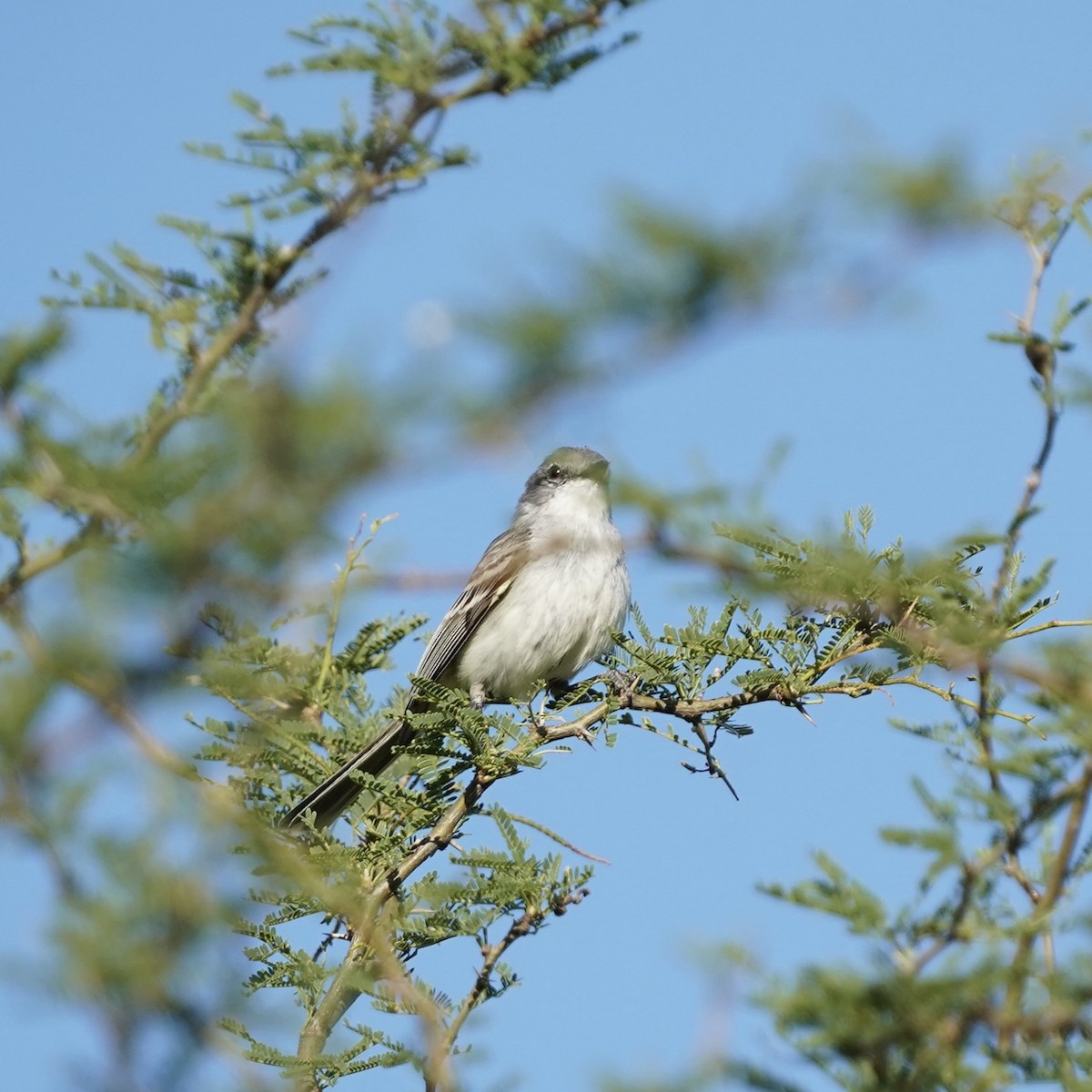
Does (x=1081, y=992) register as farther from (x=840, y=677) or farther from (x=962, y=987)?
(x=840, y=677)

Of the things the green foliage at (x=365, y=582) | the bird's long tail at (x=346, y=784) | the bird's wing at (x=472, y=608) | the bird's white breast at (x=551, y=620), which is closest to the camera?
the green foliage at (x=365, y=582)

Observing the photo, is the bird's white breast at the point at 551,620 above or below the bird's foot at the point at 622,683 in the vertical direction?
above

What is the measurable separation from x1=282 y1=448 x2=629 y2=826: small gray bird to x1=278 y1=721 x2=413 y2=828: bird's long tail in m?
1.46

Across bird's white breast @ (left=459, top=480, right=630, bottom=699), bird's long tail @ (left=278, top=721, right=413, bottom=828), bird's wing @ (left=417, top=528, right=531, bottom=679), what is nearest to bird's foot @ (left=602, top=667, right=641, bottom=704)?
bird's long tail @ (left=278, top=721, right=413, bottom=828)

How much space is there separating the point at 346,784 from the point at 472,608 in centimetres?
266

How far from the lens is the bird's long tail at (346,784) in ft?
16.7

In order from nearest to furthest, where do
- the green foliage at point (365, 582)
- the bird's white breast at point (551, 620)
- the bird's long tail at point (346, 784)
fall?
the green foliage at point (365, 582)
the bird's long tail at point (346, 784)
the bird's white breast at point (551, 620)

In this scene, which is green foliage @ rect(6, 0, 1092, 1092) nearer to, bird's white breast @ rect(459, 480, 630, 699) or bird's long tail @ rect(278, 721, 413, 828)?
bird's long tail @ rect(278, 721, 413, 828)

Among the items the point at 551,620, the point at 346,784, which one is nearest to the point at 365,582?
the point at 346,784

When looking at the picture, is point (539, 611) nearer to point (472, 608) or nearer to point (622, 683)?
point (472, 608)

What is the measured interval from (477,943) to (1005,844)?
1951mm

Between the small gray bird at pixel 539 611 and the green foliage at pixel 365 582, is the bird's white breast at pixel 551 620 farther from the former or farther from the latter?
the green foliage at pixel 365 582

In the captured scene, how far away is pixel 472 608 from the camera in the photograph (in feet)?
25.8

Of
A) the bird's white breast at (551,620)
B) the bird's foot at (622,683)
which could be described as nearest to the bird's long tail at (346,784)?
the bird's foot at (622,683)
